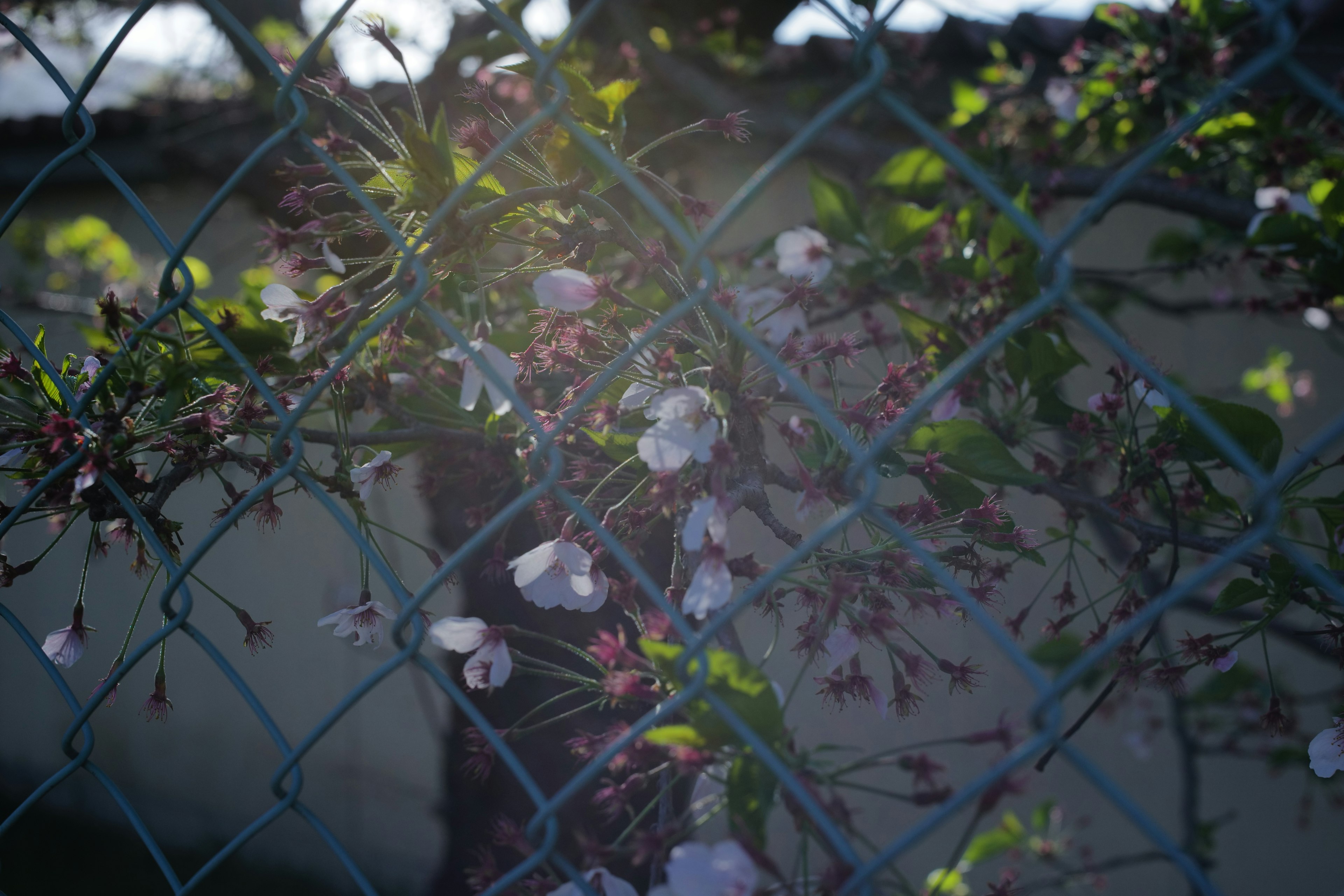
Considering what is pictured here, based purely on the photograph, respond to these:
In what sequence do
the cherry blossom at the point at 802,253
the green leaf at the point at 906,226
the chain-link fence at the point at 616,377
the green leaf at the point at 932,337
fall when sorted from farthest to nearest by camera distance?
the green leaf at the point at 906,226 < the cherry blossom at the point at 802,253 < the green leaf at the point at 932,337 < the chain-link fence at the point at 616,377

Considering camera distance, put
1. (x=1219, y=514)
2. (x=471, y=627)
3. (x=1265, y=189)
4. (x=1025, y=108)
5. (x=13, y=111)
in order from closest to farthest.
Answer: (x=471, y=627)
(x=1219, y=514)
(x=1265, y=189)
(x=1025, y=108)
(x=13, y=111)

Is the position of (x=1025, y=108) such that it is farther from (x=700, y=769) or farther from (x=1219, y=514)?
(x=700, y=769)

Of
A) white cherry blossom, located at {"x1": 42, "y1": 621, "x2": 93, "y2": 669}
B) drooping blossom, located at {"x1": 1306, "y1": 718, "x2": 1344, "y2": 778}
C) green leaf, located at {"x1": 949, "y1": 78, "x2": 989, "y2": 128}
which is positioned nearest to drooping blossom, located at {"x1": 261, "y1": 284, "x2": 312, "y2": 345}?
white cherry blossom, located at {"x1": 42, "y1": 621, "x2": 93, "y2": 669}

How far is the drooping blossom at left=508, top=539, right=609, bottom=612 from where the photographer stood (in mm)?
664

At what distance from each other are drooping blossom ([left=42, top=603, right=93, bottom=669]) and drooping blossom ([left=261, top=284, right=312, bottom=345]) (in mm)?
387

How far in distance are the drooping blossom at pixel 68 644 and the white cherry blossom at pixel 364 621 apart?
0.29 meters

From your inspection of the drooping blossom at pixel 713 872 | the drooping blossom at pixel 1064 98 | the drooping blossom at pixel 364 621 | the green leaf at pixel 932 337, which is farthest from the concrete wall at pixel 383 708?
the drooping blossom at pixel 713 872

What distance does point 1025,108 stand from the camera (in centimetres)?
202

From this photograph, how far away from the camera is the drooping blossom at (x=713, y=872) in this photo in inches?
19.4

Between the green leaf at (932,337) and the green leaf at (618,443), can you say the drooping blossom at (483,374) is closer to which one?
the green leaf at (618,443)

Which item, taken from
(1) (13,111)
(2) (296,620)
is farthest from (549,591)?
(1) (13,111)

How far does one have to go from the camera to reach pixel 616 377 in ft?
1.95

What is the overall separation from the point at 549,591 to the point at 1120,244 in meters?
2.72

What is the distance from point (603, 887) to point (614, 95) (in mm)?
682
